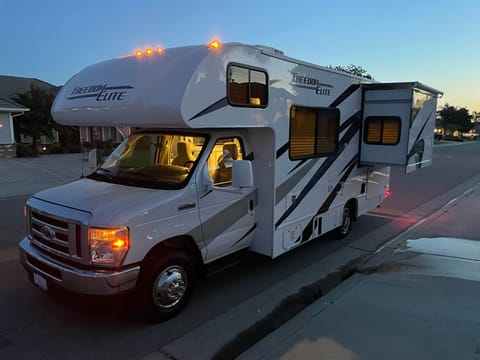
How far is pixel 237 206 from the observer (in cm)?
476

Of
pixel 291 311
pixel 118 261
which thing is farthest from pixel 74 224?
pixel 291 311

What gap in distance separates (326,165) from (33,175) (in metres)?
13.4

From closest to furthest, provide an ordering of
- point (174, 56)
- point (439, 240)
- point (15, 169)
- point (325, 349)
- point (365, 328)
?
point (325, 349) < point (365, 328) < point (174, 56) < point (439, 240) < point (15, 169)

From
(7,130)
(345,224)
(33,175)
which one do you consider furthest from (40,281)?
(7,130)

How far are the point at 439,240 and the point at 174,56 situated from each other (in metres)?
5.87

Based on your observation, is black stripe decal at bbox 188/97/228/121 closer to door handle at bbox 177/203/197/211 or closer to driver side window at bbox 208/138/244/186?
driver side window at bbox 208/138/244/186

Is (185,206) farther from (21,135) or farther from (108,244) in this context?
(21,135)

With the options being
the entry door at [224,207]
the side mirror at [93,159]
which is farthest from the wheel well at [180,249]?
the side mirror at [93,159]

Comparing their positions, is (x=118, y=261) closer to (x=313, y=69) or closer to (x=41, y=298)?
(x=41, y=298)

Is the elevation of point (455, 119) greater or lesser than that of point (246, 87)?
greater

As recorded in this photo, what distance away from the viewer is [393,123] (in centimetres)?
672

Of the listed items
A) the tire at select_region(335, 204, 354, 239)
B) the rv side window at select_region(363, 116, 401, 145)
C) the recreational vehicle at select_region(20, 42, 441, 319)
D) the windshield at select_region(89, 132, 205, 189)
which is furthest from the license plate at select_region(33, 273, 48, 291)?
the rv side window at select_region(363, 116, 401, 145)

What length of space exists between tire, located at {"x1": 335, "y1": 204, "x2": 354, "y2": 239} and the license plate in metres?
4.96

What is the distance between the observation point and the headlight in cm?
343
